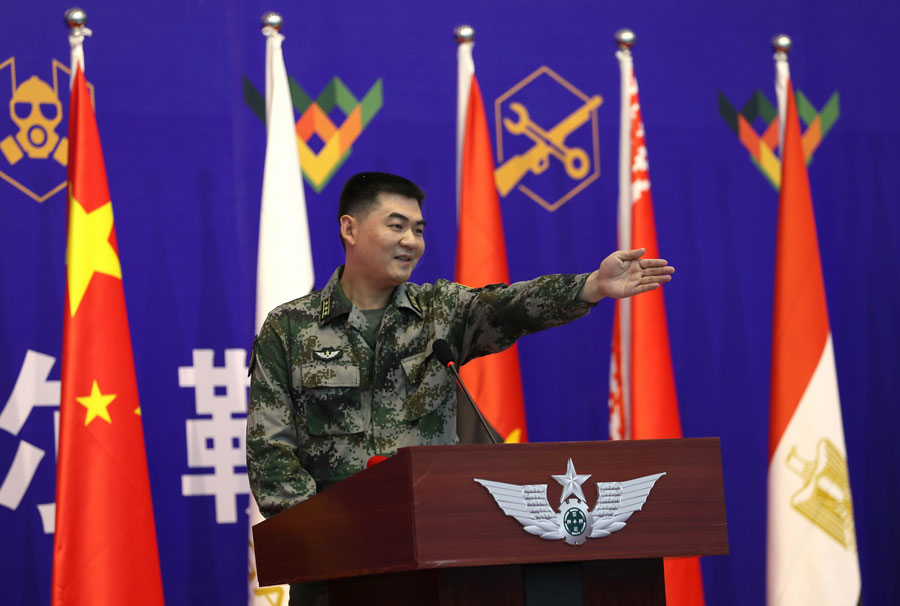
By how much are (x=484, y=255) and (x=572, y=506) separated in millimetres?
2204

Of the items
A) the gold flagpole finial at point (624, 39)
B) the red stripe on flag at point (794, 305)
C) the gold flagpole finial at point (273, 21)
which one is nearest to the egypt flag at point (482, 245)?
the gold flagpole finial at point (624, 39)

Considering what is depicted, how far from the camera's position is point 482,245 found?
3.81m

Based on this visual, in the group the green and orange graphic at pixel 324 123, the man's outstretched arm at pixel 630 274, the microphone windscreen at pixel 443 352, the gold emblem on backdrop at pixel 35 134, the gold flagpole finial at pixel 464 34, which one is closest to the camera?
the man's outstretched arm at pixel 630 274

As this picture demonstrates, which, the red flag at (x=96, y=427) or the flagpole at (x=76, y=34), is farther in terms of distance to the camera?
the flagpole at (x=76, y=34)

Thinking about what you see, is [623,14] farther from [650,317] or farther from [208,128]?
[208,128]

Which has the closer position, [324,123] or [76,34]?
[76,34]

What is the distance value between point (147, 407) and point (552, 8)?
2203 millimetres

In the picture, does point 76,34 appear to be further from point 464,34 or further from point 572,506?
point 572,506

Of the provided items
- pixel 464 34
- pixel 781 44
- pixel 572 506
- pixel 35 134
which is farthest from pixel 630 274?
pixel 35 134

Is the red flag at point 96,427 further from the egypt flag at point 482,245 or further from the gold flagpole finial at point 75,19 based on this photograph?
the egypt flag at point 482,245

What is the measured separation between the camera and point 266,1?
4082 mm

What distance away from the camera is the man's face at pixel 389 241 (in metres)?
2.44

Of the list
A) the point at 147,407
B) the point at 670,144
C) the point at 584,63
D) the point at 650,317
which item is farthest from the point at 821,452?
the point at 147,407

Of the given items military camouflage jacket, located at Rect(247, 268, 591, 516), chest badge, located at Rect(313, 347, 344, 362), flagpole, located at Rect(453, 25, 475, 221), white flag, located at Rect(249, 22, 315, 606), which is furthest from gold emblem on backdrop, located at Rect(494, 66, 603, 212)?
chest badge, located at Rect(313, 347, 344, 362)
